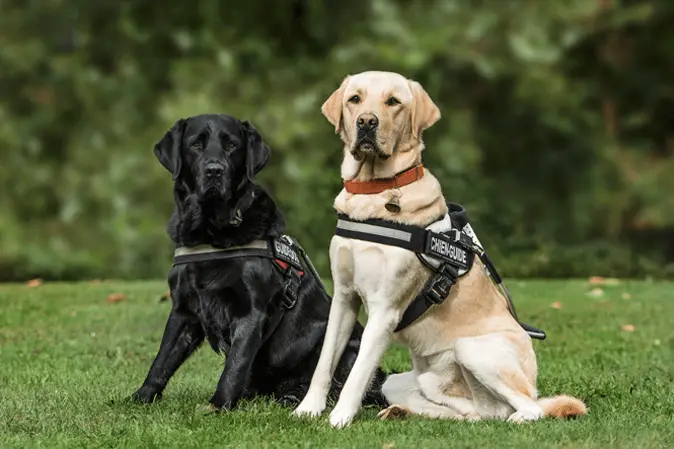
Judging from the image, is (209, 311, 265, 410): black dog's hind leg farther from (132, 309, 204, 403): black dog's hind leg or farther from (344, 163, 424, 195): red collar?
(344, 163, 424, 195): red collar

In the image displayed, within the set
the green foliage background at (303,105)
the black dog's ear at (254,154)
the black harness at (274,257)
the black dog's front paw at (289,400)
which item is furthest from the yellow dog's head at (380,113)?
the green foliage background at (303,105)

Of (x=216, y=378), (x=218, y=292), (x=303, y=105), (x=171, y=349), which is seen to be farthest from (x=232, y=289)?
(x=303, y=105)

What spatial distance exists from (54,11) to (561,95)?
8588 mm

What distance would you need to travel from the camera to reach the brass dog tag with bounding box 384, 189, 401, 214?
460cm

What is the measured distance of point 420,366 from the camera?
15.9 ft

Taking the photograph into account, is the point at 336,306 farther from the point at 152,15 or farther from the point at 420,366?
the point at 152,15

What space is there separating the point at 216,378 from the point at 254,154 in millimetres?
1768

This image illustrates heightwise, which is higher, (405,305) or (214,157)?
(214,157)

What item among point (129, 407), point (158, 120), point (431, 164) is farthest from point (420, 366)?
point (158, 120)

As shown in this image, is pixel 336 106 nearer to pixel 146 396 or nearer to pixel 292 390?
pixel 292 390

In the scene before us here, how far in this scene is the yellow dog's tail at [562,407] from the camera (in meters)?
4.64

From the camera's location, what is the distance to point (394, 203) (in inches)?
182

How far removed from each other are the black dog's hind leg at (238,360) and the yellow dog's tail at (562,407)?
1.39m

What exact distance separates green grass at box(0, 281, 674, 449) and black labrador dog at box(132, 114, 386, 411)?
0.69 ft
